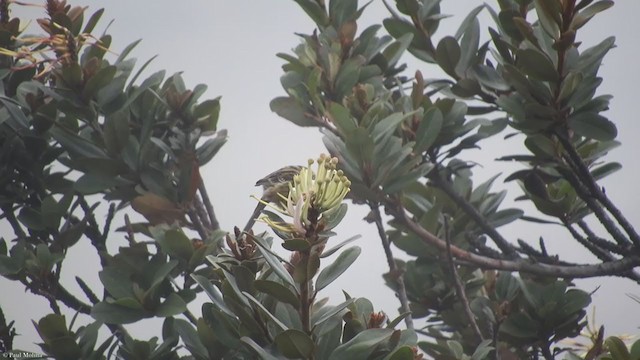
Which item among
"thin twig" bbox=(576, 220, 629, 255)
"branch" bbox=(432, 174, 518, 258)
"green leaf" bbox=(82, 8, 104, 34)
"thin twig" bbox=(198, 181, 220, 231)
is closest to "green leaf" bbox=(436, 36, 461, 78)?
"branch" bbox=(432, 174, 518, 258)

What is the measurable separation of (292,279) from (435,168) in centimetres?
83

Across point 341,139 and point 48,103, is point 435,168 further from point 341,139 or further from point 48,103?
point 48,103

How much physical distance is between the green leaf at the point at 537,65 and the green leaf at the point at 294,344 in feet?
2.33

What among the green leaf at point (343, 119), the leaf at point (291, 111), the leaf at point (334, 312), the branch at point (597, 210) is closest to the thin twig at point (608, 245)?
the branch at point (597, 210)

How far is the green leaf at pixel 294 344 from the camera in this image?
92 cm

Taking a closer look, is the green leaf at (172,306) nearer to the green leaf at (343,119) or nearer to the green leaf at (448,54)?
the green leaf at (343,119)

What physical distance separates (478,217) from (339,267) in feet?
2.40

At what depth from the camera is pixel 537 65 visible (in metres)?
1.39

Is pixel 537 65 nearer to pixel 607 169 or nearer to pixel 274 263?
pixel 607 169

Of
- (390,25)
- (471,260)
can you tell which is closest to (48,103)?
(390,25)

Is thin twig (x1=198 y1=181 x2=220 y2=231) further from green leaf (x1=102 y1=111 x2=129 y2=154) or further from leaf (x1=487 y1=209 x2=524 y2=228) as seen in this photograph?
leaf (x1=487 y1=209 x2=524 y2=228)

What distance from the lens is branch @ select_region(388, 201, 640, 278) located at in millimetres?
1483

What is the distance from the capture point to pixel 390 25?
5.86 feet

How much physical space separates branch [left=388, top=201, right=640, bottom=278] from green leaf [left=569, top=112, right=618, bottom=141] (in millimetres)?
237
